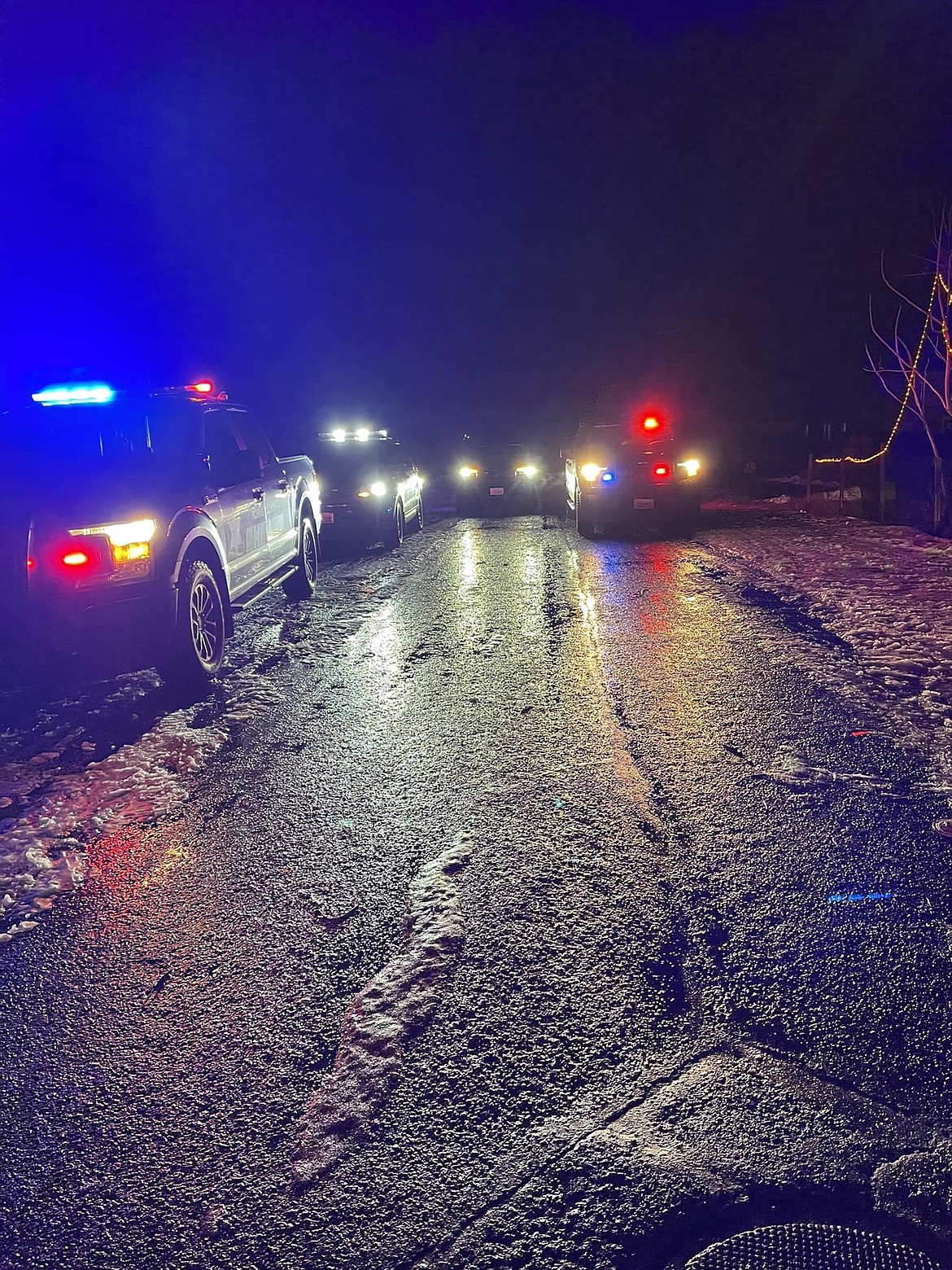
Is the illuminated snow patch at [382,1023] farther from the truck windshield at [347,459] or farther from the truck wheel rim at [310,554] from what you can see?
the truck windshield at [347,459]

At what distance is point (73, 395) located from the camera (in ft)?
24.0

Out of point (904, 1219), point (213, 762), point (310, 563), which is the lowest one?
point (904, 1219)

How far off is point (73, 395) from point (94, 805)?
12.6 ft

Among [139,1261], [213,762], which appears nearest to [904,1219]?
[139,1261]

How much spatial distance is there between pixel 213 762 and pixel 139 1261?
11.9 feet

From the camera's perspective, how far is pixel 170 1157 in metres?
2.48

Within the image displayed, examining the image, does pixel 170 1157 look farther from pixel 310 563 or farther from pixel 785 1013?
pixel 310 563

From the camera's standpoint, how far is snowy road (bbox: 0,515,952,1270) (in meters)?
2.31

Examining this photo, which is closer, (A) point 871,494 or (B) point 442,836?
(B) point 442,836

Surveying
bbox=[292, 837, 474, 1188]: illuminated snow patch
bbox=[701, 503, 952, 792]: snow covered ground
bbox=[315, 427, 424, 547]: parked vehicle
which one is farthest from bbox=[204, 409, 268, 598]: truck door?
bbox=[315, 427, 424, 547]: parked vehicle

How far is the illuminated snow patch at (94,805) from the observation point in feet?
13.6

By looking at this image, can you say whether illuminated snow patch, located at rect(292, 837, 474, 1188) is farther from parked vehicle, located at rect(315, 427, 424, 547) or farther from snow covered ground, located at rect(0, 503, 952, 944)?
parked vehicle, located at rect(315, 427, 424, 547)

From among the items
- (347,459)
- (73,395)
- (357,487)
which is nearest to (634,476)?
(357,487)

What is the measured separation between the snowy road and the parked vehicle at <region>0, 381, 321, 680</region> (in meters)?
0.95
